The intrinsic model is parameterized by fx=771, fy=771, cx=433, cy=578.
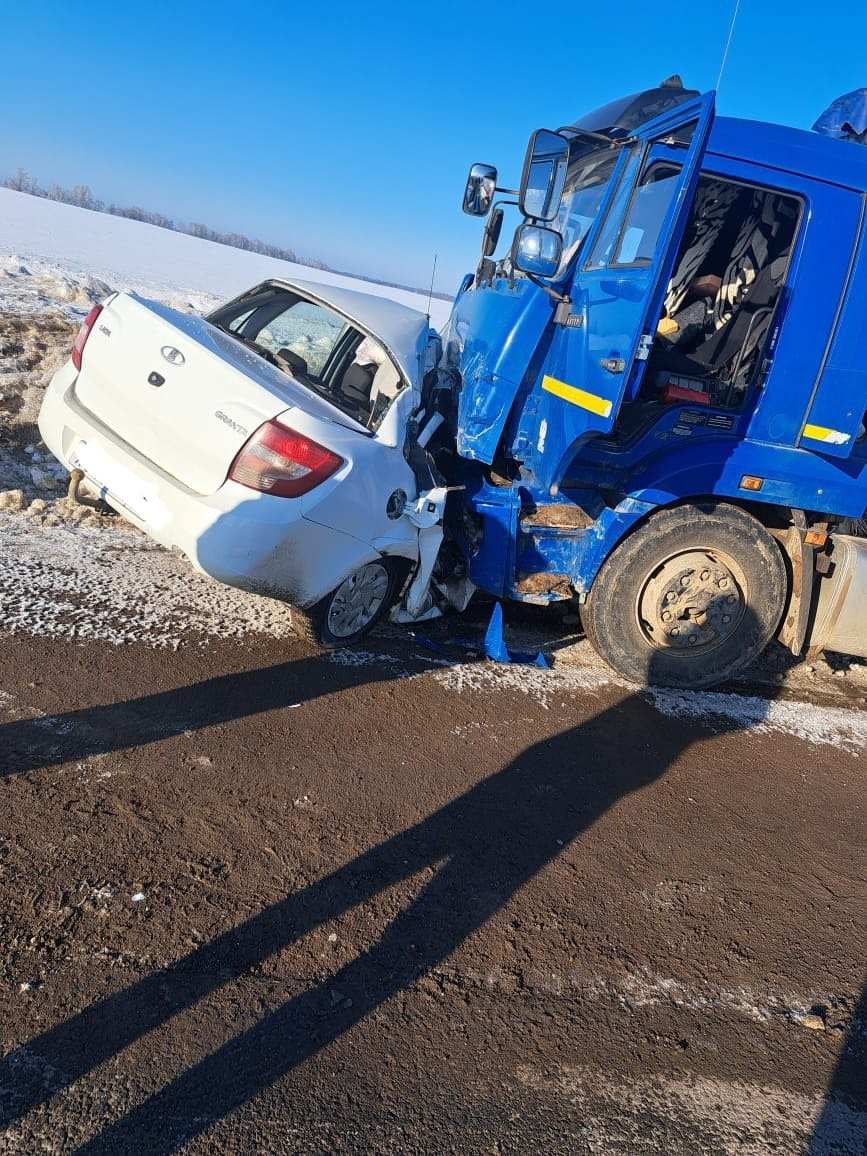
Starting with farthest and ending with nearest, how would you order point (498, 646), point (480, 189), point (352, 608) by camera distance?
point (480, 189) → point (498, 646) → point (352, 608)

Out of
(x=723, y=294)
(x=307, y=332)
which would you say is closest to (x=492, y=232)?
(x=723, y=294)

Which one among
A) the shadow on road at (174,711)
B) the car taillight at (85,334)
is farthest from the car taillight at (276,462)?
the car taillight at (85,334)

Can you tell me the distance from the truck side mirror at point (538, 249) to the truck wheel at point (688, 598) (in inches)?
62.1

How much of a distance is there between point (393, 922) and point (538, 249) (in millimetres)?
3448

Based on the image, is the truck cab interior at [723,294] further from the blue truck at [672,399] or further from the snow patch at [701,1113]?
the snow patch at [701,1113]

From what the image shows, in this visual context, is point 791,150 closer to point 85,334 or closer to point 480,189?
point 480,189

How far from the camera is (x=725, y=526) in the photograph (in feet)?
15.4

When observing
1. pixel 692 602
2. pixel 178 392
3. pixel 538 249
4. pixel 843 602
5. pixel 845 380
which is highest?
pixel 538 249

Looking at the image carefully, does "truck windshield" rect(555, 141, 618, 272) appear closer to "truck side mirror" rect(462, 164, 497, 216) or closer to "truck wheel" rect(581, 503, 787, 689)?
"truck side mirror" rect(462, 164, 497, 216)

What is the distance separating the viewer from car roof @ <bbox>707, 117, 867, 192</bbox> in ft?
13.3

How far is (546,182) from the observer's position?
4.28 meters

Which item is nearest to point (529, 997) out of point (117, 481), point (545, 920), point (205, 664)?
point (545, 920)

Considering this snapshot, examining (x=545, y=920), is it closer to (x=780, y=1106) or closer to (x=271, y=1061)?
(x=780, y=1106)

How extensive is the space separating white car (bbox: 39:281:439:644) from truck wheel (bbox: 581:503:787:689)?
1.35 metres
